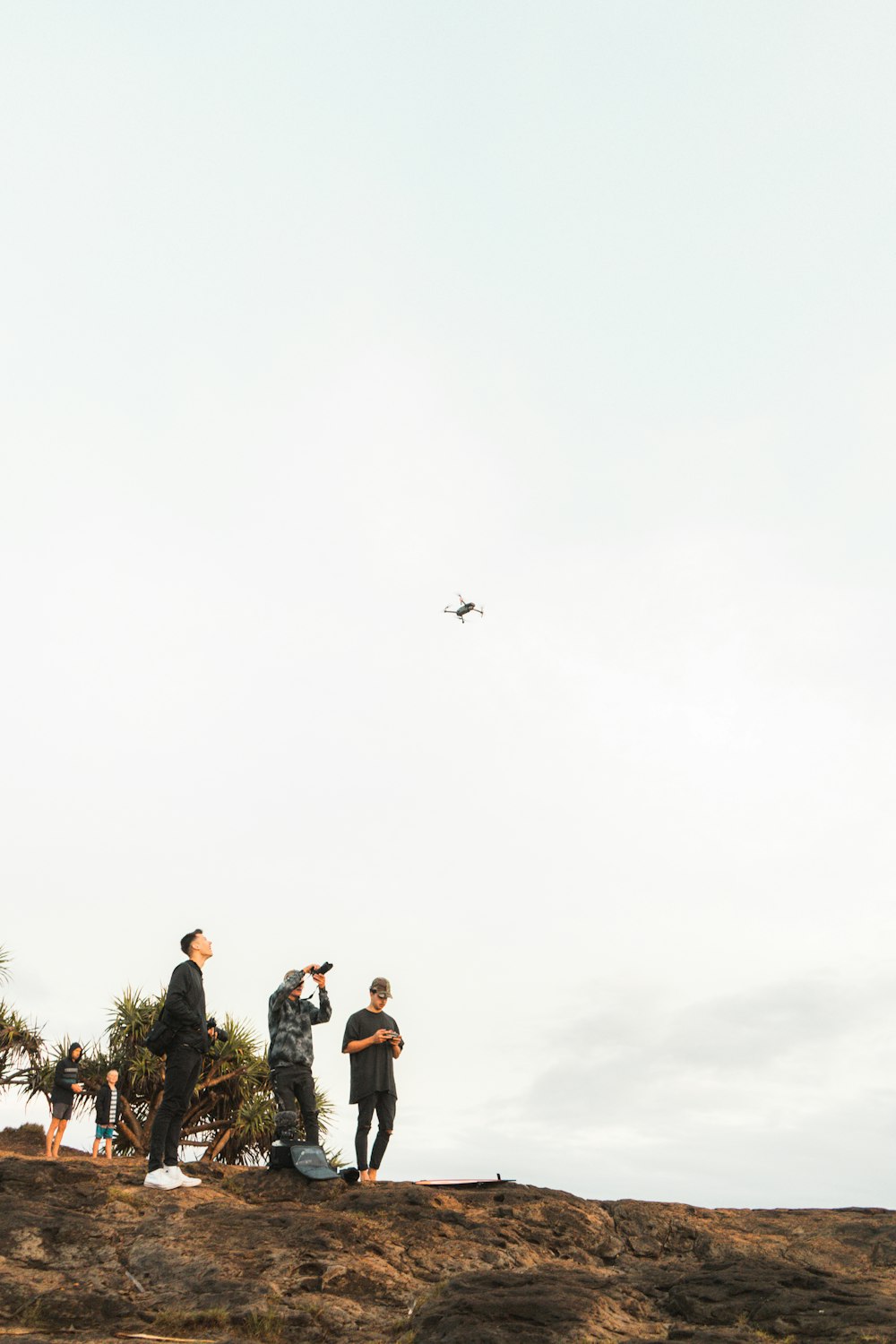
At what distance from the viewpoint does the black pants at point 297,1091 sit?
34.6 feet

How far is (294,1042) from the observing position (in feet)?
34.9

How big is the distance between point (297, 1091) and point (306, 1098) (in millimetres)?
114

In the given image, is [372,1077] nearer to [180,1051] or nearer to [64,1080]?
[180,1051]

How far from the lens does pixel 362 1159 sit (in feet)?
34.6

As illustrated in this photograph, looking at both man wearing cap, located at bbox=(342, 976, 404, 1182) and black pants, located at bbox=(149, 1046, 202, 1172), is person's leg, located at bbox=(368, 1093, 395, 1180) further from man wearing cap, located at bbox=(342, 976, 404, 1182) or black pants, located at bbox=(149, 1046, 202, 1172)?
black pants, located at bbox=(149, 1046, 202, 1172)

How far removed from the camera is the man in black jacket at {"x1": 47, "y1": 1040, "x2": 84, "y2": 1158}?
17531mm

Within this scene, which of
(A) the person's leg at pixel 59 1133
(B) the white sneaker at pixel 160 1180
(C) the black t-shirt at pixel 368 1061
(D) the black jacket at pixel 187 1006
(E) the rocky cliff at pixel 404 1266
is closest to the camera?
(E) the rocky cliff at pixel 404 1266

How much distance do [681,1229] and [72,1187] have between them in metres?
5.27

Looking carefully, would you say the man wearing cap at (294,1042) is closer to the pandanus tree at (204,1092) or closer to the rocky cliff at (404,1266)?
the rocky cliff at (404,1266)

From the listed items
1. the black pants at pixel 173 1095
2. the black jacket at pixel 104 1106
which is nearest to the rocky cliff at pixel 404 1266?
the black pants at pixel 173 1095

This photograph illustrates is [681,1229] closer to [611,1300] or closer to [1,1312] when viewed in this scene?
[611,1300]

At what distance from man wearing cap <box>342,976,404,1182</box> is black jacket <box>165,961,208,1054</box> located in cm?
173

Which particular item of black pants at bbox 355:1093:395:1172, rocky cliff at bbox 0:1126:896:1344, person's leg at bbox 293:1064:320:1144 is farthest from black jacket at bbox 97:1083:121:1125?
black pants at bbox 355:1093:395:1172

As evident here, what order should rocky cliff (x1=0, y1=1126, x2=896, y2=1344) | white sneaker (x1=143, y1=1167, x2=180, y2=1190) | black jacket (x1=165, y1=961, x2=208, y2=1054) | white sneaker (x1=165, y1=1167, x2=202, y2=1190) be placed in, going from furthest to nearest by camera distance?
1. white sneaker (x1=165, y1=1167, x2=202, y2=1190)
2. white sneaker (x1=143, y1=1167, x2=180, y2=1190)
3. black jacket (x1=165, y1=961, x2=208, y2=1054)
4. rocky cliff (x1=0, y1=1126, x2=896, y2=1344)
